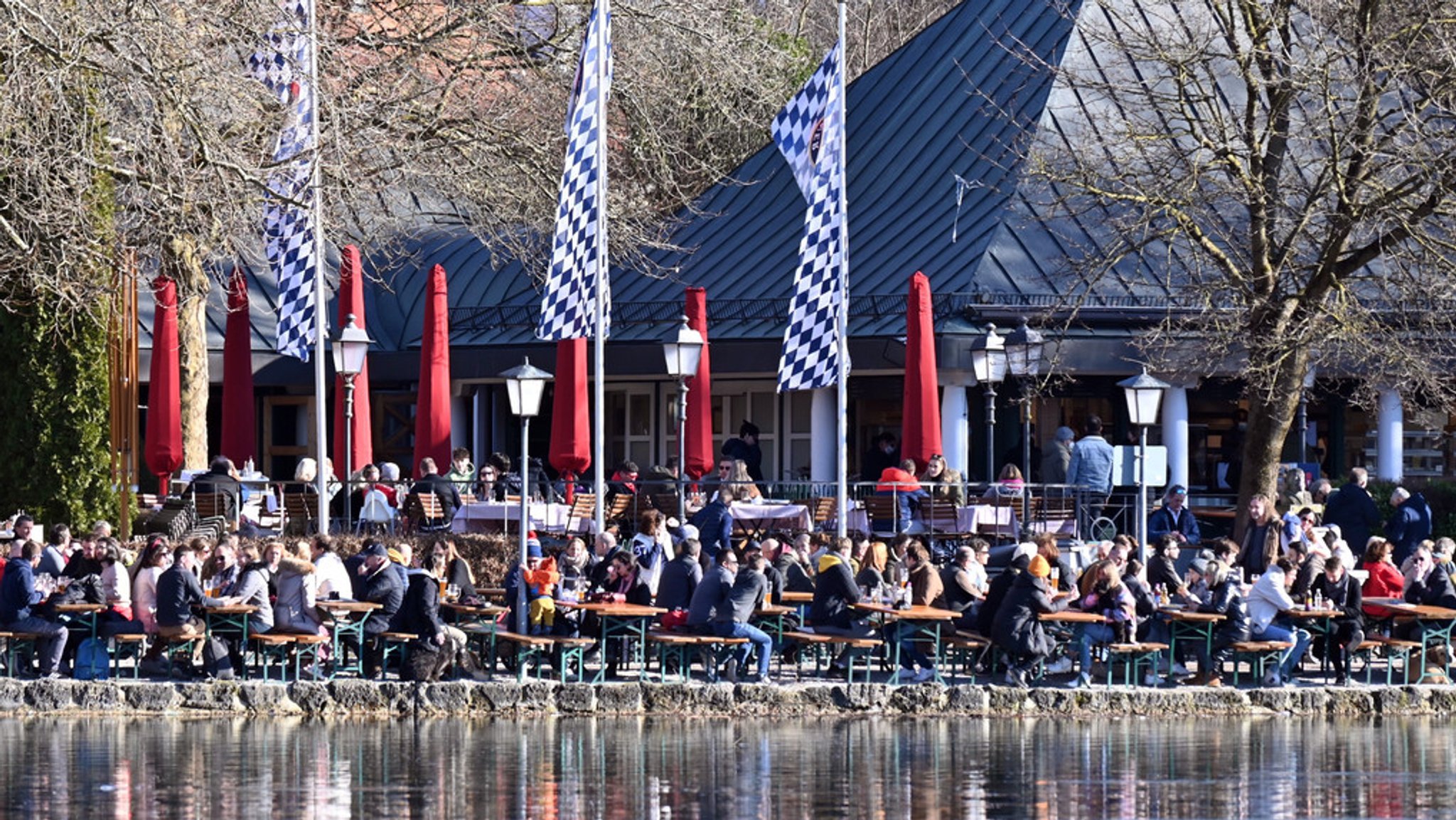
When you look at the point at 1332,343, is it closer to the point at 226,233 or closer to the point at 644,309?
the point at 644,309

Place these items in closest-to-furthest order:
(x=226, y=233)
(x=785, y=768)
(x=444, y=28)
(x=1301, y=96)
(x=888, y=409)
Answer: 1. (x=785, y=768)
2. (x=226, y=233)
3. (x=444, y=28)
4. (x=1301, y=96)
5. (x=888, y=409)

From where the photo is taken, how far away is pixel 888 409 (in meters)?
34.8

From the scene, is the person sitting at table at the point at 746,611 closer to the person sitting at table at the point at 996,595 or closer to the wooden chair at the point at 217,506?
the person sitting at table at the point at 996,595

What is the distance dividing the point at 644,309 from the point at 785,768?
70.4 ft

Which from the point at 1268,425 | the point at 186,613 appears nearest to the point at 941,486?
the point at 1268,425

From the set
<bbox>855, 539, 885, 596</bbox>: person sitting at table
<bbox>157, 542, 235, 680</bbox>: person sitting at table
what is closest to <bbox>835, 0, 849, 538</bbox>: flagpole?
<bbox>855, 539, 885, 596</bbox>: person sitting at table

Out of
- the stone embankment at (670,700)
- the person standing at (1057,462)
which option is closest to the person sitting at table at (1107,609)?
the stone embankment at (670,700)

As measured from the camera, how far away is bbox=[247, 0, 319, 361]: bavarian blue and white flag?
22.4 meters

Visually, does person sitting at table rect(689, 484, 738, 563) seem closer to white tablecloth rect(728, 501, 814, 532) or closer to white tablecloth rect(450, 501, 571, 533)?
white tablecloth rect(728, 501, 814, 532)

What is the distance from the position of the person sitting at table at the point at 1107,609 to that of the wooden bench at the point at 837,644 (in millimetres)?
1635

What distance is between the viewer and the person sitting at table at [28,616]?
61.0 feet

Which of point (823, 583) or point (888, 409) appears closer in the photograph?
point (823, 583)

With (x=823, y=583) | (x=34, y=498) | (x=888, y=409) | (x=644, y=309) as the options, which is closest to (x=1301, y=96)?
(x=888, y=409)

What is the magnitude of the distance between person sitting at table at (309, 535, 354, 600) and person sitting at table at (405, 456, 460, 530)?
5823 mm
